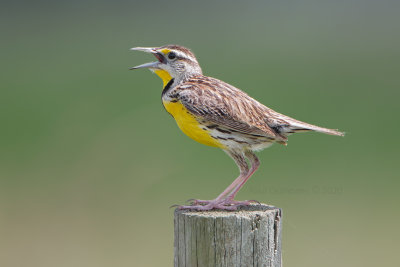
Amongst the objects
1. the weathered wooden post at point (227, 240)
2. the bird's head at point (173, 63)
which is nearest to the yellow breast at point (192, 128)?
the bird's head at point (173, 63)

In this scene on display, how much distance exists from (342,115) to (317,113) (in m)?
0.53

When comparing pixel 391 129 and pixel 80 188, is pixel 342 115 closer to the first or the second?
pixel 391 129

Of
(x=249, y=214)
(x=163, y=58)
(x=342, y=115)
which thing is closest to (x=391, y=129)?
(x=342, y=115)

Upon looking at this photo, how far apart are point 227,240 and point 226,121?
3.64ft

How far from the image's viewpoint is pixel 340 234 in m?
8.40

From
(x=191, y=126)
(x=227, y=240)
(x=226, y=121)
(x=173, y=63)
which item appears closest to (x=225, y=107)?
(x=226, y=121)

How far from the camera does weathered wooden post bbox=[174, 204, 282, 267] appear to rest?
10.5ft

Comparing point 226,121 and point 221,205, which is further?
point 226,121

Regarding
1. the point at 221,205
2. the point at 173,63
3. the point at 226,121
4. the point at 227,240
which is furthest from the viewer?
the point at 173,63

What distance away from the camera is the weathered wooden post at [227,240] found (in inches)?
126

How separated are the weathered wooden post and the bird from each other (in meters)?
0.64

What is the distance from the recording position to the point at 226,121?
4160mm

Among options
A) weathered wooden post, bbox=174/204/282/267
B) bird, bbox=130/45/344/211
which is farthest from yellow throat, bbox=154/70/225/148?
weathered wooden post, bbox=174/204/282/267

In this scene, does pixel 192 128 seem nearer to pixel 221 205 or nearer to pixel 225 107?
pixel 225 107
